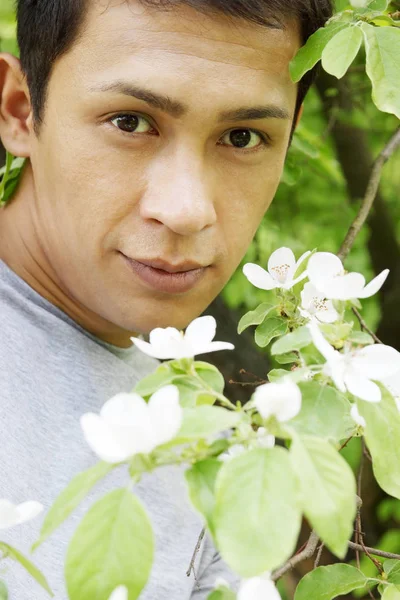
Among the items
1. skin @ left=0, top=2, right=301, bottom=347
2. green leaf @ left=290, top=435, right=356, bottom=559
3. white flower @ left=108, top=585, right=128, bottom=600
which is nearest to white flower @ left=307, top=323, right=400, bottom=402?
green leaf @ left=290, top=435, right=356, bottom=559

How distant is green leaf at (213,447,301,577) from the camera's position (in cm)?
50

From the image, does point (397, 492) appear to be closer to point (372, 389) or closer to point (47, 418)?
point (372, 389)

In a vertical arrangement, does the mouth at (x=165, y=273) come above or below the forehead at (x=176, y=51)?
below

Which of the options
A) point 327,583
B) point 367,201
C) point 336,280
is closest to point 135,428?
point 336,280

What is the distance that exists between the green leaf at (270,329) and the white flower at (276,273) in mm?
45

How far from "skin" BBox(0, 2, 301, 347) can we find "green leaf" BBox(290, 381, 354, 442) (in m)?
→ 0.51

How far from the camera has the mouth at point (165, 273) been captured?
1220 mm

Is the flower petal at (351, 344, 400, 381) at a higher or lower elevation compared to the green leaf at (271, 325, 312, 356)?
higher

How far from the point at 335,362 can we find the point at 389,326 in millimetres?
2231

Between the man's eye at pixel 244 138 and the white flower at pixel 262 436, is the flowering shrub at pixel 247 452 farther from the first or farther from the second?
the man's eye at pixel 244 138

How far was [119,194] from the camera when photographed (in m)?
1.18

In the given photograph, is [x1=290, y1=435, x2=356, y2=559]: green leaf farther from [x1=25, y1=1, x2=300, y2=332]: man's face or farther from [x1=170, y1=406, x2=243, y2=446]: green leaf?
[x1=25, y1=1, x2=300, y2=332]: man's face

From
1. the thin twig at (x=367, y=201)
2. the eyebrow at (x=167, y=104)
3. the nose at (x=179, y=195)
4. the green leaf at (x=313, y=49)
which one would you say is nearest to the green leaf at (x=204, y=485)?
the nose at (x=179, y=195)

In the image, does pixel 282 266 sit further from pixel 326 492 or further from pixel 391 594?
pixel 326 492
